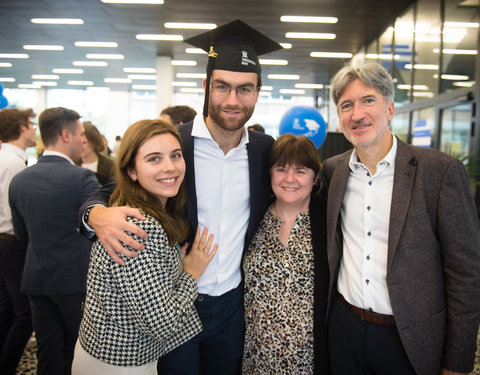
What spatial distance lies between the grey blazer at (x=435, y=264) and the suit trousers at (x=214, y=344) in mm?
757

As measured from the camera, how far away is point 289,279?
1.65 meters

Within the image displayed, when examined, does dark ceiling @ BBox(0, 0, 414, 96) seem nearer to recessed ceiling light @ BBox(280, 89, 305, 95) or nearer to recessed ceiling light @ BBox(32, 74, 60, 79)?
recessed ceiling light @ BBox(32, 74, 60, 79)

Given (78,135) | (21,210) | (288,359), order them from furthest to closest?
(78,135), (21,210), (288,359)

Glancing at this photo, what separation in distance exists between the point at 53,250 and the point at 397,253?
198cm

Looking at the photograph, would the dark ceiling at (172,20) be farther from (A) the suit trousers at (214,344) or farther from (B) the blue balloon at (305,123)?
(A) the suit trousers at (214,344)

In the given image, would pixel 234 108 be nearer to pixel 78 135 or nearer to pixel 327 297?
pixel 327 297

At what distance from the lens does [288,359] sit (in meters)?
1.63

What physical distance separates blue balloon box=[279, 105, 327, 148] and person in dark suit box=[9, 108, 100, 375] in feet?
10.3

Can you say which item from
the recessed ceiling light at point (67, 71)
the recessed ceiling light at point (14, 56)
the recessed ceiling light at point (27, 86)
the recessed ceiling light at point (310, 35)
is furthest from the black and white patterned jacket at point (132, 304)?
the recessed ceiling light at point (27, 86)

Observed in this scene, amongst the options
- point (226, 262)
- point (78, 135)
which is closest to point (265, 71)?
point (78, 135)

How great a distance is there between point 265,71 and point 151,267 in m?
10.4

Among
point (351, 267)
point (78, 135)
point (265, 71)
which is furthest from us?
point (265, 71)

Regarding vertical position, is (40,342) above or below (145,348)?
below

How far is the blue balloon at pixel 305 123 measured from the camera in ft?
15.4
